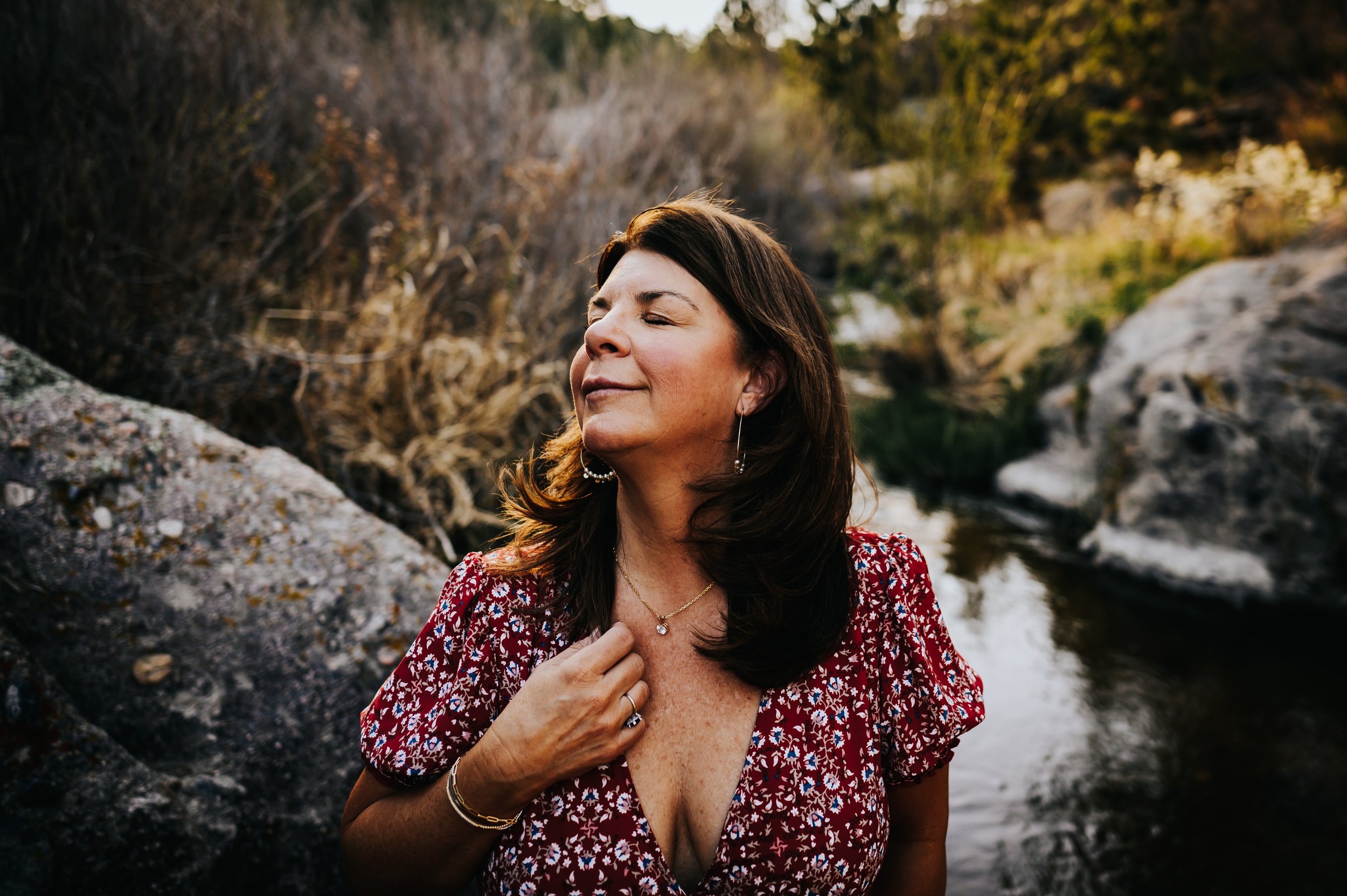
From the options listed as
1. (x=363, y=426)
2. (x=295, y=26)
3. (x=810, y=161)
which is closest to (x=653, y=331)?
(x=363, y=426)

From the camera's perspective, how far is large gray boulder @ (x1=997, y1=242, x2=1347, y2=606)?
4.72 metres

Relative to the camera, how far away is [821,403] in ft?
5.08

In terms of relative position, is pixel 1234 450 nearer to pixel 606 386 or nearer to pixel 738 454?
pixel 738 454

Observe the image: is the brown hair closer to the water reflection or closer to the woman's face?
the woman's face

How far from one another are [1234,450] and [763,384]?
5.12m

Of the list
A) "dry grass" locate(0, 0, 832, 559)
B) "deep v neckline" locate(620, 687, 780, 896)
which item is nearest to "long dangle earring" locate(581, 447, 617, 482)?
"deep v neckline" locate(620, 687, 780, 896)

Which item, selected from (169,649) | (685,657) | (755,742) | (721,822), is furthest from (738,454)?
(169,649)

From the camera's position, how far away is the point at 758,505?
155 centimetres

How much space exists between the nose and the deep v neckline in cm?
74

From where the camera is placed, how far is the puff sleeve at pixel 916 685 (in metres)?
1.45

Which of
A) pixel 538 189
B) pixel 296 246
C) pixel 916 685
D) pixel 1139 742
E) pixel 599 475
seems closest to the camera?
pixel 916 685

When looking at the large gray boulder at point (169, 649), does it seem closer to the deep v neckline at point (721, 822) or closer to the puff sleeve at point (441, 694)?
the puff sleeve at point (441, 694)

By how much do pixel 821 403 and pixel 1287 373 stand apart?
5.39 metres

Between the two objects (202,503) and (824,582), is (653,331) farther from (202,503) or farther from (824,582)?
(202,503)
